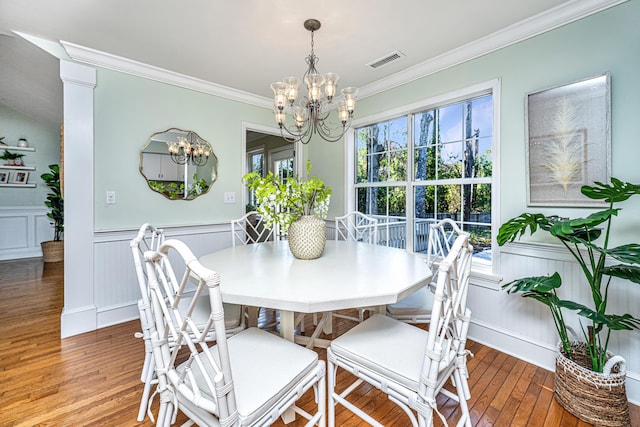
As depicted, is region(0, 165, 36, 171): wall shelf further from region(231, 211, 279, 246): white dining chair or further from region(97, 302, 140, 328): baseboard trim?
region(231, 211, 279, 246): white dining chair

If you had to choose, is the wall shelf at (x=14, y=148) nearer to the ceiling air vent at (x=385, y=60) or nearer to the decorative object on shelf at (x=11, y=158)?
the decorative object on shelf at (x=11, y=158)

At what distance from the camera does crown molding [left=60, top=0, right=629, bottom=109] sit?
1.82 m

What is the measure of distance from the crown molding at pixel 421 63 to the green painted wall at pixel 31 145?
4295 mm

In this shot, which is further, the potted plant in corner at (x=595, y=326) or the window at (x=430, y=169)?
the window at (x=430, y=169)

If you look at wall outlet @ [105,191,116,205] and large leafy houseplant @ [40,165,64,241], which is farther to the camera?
large leafy houseplant @ [40,165,64,241]

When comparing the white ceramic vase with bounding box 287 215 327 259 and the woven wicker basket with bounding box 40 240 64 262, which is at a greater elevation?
the white ceramic vase with bounding box 287 215 327 259

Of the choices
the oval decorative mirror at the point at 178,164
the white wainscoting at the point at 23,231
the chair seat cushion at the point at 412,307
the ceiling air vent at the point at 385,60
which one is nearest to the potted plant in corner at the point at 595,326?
the chair seat cushion at the point at 412,307

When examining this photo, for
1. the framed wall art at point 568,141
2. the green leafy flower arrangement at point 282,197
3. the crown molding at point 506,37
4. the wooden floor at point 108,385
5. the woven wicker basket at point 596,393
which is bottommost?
the wooden floor at point 108,385

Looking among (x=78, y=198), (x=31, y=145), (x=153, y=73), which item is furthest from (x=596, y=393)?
(x=31, y=145)

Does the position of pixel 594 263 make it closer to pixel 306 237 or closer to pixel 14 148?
pixel 306 237

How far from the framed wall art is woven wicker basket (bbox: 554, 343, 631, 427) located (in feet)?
3.14

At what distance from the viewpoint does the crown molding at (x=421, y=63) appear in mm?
1820

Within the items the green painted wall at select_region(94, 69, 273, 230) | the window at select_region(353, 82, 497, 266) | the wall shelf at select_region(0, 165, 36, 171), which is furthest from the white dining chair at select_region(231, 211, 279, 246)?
the wall shelf at select_region(0, 165, 36, 171)

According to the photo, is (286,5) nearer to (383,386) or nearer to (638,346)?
(383,386)
